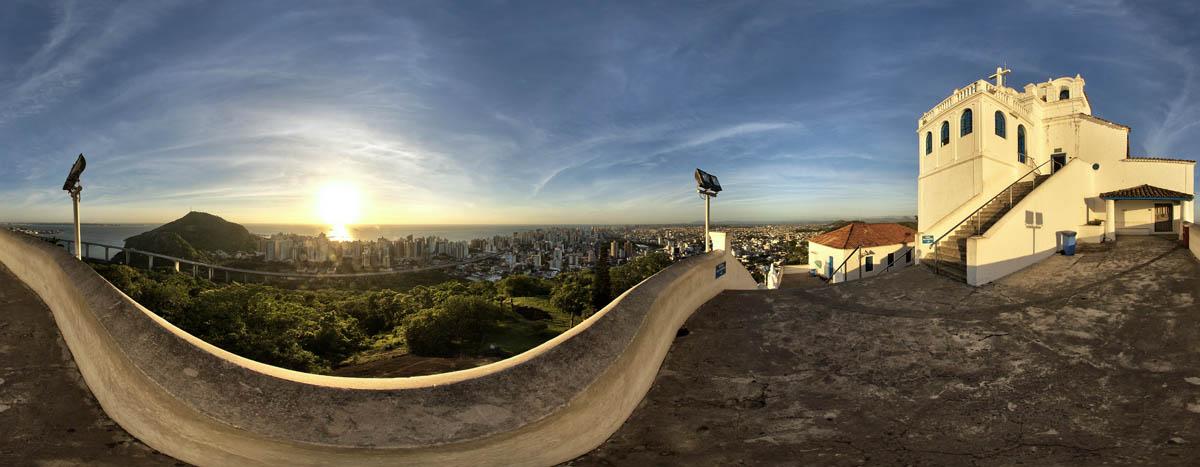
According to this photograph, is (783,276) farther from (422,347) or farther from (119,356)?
(119,356)

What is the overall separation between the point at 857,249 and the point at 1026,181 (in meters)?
7.47

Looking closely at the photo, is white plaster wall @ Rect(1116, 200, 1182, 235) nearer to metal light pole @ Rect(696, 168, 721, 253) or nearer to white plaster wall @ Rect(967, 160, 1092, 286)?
white plaster wall @ Rect(967, 160, 1092, 286)

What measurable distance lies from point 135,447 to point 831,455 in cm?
596

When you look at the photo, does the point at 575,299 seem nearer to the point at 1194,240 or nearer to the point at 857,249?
the point at 857,249

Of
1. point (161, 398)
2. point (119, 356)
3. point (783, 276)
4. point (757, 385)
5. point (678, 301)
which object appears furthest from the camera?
point (783, 276)

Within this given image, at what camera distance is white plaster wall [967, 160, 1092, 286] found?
9.68 meters

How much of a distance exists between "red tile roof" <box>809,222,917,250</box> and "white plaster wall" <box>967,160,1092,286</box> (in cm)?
1013

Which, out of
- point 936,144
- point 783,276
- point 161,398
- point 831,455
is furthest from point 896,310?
point 783,276

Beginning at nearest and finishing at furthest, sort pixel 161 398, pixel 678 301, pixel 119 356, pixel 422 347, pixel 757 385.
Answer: pixel 161 398, pixel 119 356, pixel 757 385, pixel 678 301, pixel 422 347

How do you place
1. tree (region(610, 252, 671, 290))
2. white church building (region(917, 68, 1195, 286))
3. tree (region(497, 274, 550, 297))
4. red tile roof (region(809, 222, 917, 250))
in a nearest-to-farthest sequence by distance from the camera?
white church building (region(917, 68, 1195, 286)) < red tile roof (region(809, 222, 917, 250)) < tree (region(610, 252, 671, 290)) < tree (region(497, 274, 550, 297))

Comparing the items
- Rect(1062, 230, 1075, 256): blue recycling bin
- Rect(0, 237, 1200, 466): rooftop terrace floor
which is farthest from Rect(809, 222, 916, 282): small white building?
Rect(0, 237, 1200, 466): rooftop terrace floor

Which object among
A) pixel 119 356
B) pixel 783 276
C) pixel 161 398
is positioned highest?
pixel 119 356

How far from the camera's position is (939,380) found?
5.42 m

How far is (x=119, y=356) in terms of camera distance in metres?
3.75
